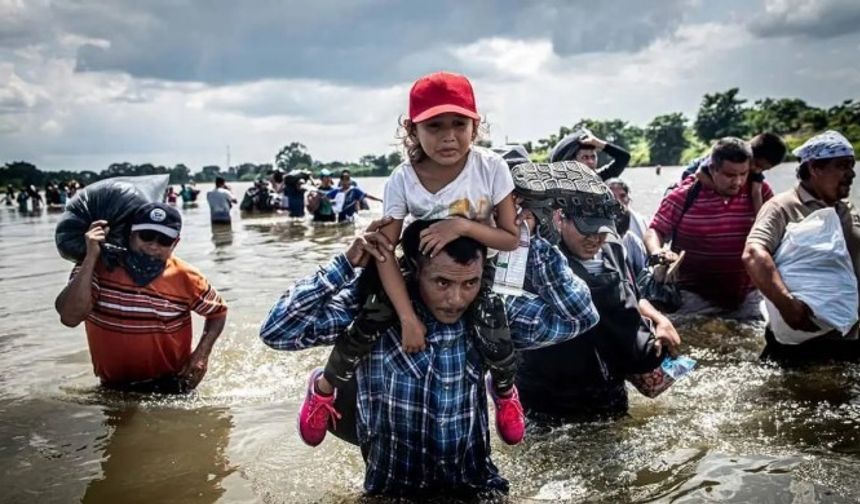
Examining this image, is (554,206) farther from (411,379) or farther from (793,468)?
(793,468)

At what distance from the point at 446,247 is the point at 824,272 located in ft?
10.5

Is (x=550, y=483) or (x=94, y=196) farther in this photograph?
(x=94, y=196)

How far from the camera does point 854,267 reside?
15.2ft

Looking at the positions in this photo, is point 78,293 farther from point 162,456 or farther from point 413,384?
point 413,384

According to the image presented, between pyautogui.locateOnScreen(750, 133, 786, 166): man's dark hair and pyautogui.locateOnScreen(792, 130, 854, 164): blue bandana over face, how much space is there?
160 centimetres

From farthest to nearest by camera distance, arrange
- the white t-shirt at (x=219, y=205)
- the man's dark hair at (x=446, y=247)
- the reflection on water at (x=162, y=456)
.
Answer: the white t-shirt at (x=219, y=205) → the reflection on water at (x=162, y=456) → the man's dark hair at (x=446, y=247)

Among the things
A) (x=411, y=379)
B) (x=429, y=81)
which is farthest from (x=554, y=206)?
(x=411, y=379)

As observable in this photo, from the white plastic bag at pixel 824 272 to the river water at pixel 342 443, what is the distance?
0.55 m

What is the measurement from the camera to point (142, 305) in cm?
444

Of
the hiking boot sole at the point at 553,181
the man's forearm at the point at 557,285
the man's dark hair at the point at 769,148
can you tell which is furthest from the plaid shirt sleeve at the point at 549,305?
the man's dark hair at the point at 769,148

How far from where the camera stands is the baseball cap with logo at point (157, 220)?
171 inches

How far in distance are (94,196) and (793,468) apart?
433 cm

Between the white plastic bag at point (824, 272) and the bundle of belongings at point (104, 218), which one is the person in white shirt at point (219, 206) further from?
the white plastic bag at point (824, 272)

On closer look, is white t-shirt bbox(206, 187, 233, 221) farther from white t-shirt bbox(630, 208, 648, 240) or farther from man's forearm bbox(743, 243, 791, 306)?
man's forearm bbox(743, 243, 791, 306)
